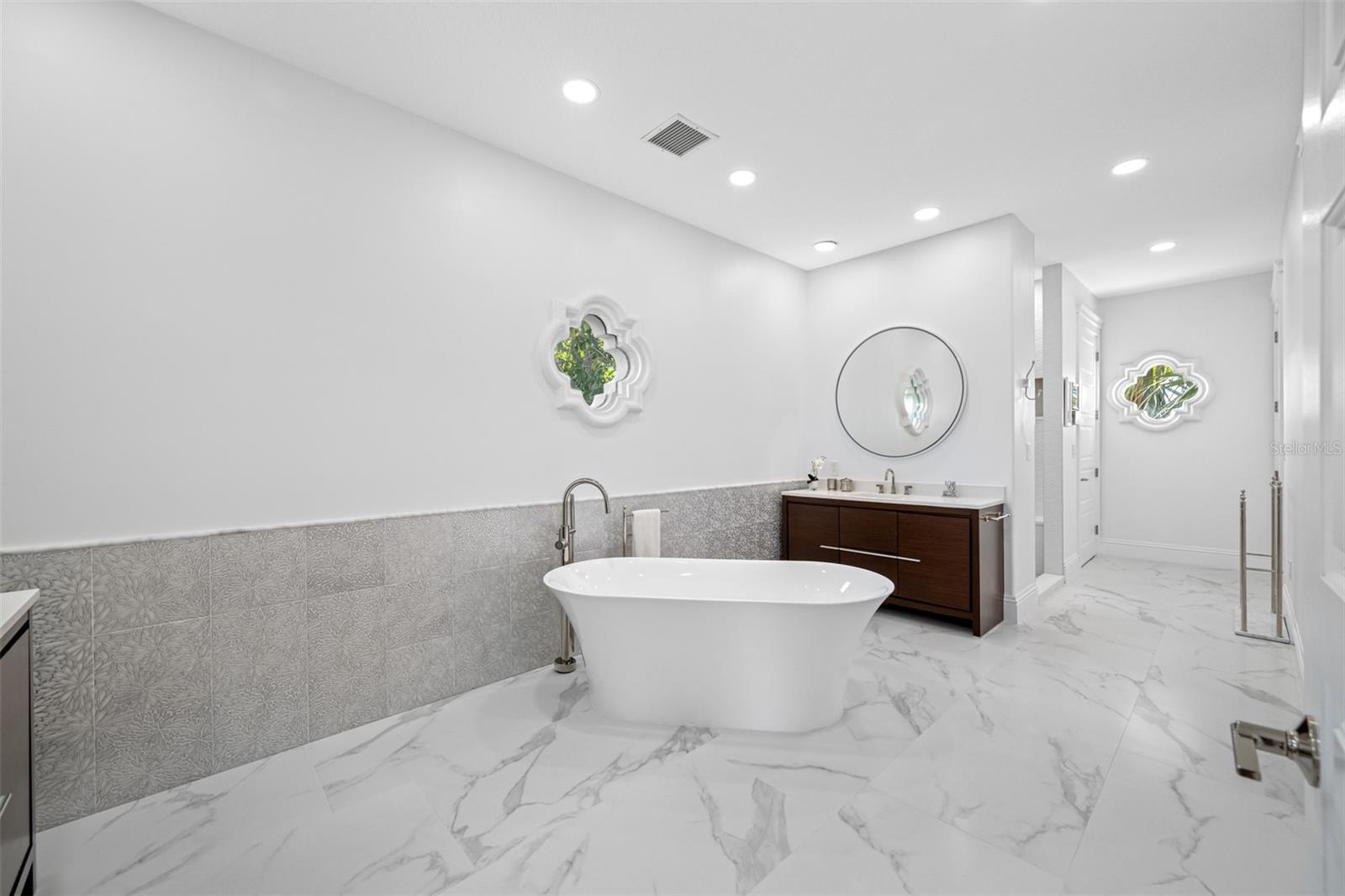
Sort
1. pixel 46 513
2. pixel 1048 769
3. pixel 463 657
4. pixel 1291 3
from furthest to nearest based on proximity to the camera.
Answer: pixel 463 657, pixel 1048 769, pixel 1291 3, pixel 46 513

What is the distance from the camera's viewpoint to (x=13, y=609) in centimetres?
→ 144

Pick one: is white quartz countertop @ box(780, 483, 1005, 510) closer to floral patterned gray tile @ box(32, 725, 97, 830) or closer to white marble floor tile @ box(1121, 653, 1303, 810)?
white marble floor tile @ box(1121, 653, 1303, 810)

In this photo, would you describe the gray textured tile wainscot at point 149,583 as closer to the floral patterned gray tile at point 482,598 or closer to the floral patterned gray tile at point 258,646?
the floral patterned gray tile at point 258,646

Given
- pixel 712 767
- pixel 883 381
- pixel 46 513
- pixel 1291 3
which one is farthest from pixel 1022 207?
pixel 46 513

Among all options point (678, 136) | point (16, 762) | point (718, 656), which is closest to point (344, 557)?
point (16, 762)

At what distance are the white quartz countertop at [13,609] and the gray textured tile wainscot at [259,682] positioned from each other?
56 centimetres

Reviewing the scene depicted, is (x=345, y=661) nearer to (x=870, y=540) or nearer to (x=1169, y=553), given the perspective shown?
(x=870, y=540)

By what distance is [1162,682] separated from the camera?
9.18 feet

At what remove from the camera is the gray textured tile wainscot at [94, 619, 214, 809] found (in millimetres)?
1884

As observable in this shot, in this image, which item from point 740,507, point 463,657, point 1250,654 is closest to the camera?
point 463,657

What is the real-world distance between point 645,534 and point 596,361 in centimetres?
102

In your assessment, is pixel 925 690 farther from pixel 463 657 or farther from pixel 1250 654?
pixel 463 657

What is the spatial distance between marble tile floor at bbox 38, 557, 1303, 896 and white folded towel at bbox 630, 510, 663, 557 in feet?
2.57

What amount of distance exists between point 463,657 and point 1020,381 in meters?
3.64
